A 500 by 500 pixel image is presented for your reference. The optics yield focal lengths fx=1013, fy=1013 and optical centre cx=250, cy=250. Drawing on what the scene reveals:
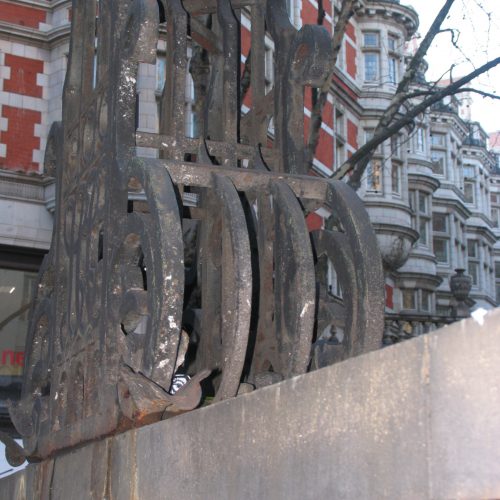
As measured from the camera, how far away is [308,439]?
2.23 m

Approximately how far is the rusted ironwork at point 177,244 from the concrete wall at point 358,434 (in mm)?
374

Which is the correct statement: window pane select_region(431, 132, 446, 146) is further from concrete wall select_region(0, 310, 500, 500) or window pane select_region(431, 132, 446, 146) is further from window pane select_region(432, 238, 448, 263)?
concrete wall select_region(0, 310, 500, 500)

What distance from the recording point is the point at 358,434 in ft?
6.71

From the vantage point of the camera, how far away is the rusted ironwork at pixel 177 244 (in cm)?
341

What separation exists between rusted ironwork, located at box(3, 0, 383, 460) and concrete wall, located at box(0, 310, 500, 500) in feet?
1.23

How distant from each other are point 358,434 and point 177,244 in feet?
4.86

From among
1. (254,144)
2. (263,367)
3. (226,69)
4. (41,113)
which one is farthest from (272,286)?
(41,113)

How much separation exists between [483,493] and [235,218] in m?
1.98

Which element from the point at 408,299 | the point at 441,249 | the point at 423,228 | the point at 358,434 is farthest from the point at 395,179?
the point at 358,434

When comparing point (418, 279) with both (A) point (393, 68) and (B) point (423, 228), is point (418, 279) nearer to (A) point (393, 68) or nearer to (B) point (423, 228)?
(B) point (423, 228)

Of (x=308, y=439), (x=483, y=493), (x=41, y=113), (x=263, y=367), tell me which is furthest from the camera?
(x=41, y=113)

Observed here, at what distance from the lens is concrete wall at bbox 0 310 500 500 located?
1.71m

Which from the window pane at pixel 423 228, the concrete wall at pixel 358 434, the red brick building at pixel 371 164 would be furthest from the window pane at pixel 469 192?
the concrete wall at pixel 358 434

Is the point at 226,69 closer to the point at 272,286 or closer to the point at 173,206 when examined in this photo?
the point at 272,286
